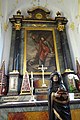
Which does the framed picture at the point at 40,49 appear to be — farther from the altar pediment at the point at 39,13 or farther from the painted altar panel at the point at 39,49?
the altar pediment at the point at 39,13

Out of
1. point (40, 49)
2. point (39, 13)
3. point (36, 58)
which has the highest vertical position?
point (39, 13)

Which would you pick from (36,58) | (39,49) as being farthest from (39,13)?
(36,58)

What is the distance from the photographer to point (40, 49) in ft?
25.3

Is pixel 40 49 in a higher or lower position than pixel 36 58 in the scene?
higher

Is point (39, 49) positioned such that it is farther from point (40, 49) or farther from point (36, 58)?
point (36, 58)

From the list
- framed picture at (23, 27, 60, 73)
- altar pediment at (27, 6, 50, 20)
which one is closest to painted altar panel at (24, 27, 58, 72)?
framed picture at (23, 27, 60, 73)

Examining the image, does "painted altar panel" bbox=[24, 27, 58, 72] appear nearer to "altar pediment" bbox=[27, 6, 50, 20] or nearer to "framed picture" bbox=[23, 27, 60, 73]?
"framed picture" bbox=[23, 27, 60, 73]

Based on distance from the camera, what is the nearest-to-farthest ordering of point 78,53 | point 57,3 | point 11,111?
point 11,111, point 78,53, point 57,3

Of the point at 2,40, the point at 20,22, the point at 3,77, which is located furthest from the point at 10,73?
the point at 20,22

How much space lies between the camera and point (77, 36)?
7957 millimetres

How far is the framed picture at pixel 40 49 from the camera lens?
288 inches

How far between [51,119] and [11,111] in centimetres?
138

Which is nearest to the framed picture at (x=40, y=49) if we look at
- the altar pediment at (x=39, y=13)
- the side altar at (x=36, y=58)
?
the side altar at (x=36, y=58)

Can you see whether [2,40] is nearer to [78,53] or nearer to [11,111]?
[78,53]
